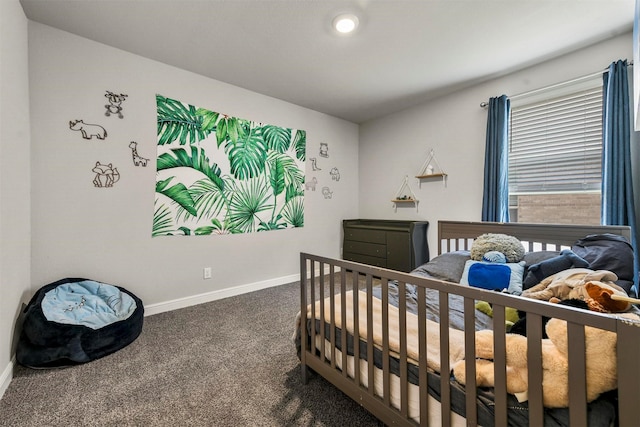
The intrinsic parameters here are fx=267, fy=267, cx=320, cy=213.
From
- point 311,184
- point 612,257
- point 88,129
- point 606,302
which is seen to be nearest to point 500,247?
point 612,257

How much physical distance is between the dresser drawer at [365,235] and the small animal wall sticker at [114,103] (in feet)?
9.58

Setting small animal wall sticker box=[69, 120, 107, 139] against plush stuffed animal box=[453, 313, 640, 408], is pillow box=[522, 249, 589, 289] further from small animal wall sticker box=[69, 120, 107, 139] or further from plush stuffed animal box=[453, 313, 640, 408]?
small animal wall sticker box=[69, 120, 107, 139]

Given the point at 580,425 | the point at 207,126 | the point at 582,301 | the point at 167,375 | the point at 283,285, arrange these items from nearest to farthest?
the point at 580,425, the point at 582,301, the point at 167,375, the point at 207,126, the point at 283,285

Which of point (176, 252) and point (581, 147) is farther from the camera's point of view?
point (176, 252)

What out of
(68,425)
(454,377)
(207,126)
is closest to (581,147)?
(454,377)

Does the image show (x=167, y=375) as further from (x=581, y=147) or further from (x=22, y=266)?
(x=581, y=147)

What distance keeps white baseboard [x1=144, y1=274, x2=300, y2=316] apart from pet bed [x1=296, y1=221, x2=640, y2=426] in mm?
1612

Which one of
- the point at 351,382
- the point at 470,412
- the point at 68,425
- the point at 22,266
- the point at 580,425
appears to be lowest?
the point at 68,425

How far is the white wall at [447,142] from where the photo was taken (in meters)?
2.38

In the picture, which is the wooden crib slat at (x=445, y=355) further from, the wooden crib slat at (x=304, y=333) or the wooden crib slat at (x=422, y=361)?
the wooden crib slat at (x=304, y=333)

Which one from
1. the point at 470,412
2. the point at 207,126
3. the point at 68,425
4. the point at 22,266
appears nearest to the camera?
the point at 470,412

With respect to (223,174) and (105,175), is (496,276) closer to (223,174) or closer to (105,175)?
(223,174)

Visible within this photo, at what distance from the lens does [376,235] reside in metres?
3.57

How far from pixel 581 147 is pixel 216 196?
346 cm
